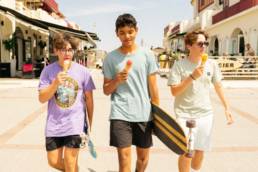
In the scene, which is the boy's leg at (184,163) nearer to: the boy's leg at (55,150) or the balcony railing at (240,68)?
the boy's leg at (55,150)

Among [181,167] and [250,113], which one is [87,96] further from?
[250,113]

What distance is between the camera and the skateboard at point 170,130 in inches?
116

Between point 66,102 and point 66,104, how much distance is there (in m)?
0.02

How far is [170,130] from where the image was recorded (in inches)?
117

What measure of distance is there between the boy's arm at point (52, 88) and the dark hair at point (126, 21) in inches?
22.6

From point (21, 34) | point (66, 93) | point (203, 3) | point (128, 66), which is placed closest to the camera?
point (128, 66)

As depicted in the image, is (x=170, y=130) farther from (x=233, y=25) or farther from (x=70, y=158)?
(x=233, y=25)

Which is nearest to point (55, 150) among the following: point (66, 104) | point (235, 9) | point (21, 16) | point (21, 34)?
point (66, 104)

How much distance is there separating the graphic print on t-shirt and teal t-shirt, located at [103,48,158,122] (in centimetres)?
27

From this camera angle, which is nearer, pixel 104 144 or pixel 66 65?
pixel 66 65

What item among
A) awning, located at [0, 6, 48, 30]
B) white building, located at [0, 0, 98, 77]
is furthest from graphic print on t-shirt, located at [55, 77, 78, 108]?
awning, located at [0, 6, 48, 30]

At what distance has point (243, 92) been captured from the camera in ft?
38.7

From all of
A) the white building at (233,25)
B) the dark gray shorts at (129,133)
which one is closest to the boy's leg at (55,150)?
the dark gray shorts at (129,133)

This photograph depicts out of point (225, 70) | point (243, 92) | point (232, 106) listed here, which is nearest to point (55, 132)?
point (232, 106)
